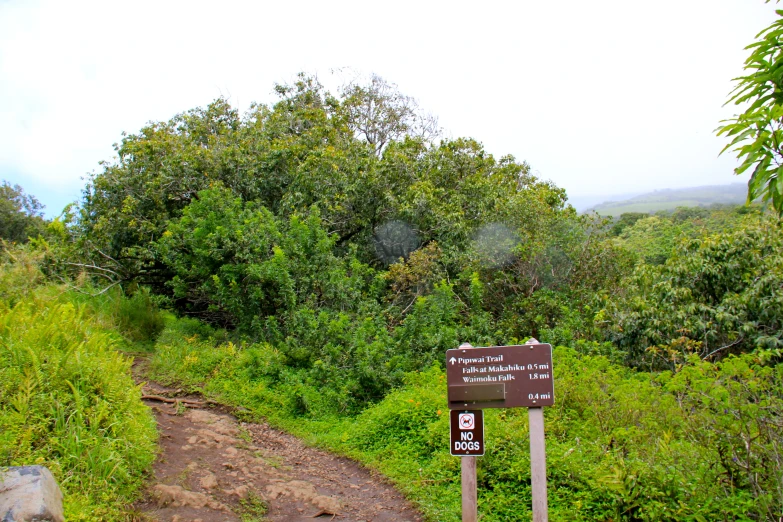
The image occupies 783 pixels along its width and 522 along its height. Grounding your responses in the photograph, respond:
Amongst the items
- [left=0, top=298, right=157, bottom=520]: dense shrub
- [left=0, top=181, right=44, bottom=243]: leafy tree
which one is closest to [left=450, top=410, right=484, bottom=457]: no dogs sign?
[left=0, top=298, right=157, bottom=520]: dense shrub

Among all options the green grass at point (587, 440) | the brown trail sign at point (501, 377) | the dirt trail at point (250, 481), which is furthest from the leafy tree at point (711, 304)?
the dirt trail at point (250, 481)

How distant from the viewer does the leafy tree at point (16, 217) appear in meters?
29.0

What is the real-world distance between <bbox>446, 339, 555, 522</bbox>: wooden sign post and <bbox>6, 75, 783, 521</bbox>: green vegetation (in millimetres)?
709

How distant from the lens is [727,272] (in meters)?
9.59

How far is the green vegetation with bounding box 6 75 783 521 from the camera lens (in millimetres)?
5254

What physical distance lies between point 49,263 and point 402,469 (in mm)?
11506

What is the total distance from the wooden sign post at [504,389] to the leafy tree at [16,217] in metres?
27.7

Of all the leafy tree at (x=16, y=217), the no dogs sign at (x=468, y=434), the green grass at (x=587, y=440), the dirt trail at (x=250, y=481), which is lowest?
the dirt trail at (x=250, y=481)

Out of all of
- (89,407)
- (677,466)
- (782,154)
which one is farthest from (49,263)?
(782,154)

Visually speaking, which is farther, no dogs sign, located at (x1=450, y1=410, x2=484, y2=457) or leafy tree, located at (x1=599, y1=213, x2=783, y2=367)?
leafy tree, located at (x1=599, y1=213, x2=783, y2=367)

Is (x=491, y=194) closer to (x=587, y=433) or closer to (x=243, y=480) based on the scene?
(x=587, y=433)

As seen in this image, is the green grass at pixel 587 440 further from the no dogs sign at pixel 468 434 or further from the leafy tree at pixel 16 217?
the leafy tree at pixel 16 217

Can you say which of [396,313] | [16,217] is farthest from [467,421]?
[16,217]

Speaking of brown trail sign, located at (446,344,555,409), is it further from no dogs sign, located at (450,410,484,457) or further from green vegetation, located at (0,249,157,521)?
green vegetation, located at (0,249,157,521)
